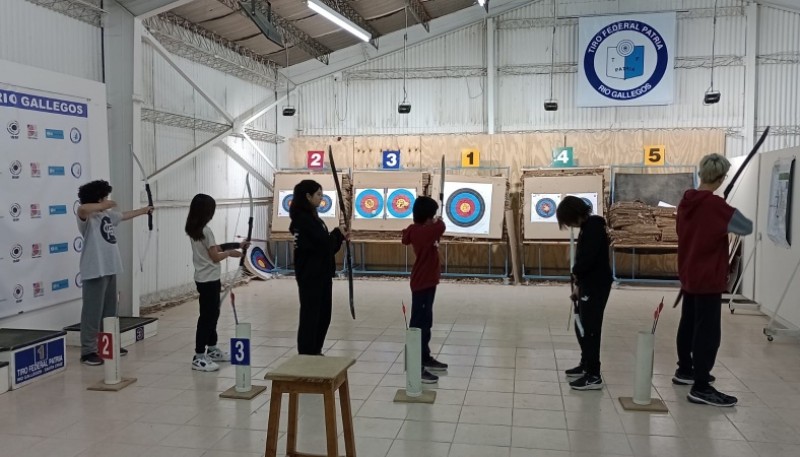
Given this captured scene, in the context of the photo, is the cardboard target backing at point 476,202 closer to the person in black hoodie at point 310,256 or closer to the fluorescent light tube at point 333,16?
the fluorescent light tube at point 333,16

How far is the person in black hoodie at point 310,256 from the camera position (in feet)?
13.3

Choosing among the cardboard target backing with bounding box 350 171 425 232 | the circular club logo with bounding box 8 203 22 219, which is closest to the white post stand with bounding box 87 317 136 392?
the circular club logo with bounding box 8 203 22 219

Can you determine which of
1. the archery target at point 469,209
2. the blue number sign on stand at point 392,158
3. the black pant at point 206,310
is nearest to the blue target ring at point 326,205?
the blue number sign on stand at point 392,158

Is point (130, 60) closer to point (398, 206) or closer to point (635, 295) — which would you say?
point (398, 206)

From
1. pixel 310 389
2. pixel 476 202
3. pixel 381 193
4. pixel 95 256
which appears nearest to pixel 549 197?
pixel 476 202

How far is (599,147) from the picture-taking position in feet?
Answer: 31.8

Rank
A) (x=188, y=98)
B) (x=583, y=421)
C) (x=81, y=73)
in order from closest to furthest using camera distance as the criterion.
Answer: (x=583, y=421)
(x=81, y=73)
(x=188, y=98)

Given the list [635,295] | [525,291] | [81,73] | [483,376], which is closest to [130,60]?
[81,73]

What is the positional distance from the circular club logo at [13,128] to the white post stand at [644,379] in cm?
483

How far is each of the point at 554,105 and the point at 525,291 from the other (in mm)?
2944

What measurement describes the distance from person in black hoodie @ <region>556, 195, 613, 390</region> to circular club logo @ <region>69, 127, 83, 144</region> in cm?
425

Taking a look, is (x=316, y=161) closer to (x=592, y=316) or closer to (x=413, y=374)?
(x=413, y=374)

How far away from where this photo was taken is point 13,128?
489 centimetres

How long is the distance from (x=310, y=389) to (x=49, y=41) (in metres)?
4.67
